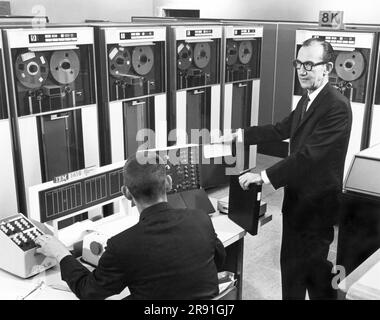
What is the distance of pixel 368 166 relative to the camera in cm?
259

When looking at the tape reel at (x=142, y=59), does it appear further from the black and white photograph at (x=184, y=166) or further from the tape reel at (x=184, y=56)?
the tape reel at (x=184, y=56)

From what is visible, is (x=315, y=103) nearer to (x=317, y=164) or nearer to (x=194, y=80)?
(x=317, y=164)

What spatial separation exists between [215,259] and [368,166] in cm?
117

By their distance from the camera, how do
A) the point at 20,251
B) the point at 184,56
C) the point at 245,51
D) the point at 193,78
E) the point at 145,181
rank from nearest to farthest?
the point at 145,181, the point at 20,251, the point at 184,56, the point at 193,78, the point at 245,51

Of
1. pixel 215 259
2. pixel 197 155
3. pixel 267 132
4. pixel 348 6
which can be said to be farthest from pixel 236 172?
pixel 348 6

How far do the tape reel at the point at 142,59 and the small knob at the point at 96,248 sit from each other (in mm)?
2244

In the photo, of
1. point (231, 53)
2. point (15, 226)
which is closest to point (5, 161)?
point (15, 226)

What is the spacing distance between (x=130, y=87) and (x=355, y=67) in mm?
2087

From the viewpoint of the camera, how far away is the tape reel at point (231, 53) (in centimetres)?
482

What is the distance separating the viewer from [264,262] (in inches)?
143

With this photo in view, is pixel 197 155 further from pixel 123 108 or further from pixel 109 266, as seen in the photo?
pixel 123 108

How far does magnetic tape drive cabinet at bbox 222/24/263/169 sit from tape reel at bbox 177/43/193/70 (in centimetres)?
46

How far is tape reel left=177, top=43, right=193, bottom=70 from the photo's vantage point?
14.3ft

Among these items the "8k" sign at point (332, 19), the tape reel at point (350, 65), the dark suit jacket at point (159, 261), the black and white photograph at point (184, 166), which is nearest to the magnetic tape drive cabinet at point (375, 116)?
the black and white photograph at point (184, 166)
